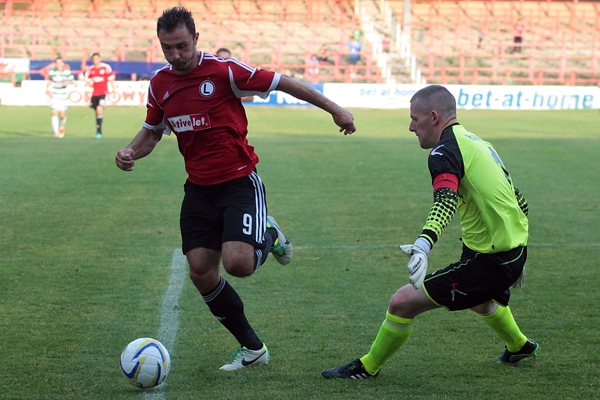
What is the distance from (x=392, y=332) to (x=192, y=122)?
1.69 m

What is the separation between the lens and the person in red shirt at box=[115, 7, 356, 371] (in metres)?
4.78

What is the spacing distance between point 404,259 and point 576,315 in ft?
7.35

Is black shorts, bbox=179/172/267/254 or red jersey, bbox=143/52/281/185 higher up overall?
red jersey, bbox=143/52/281/185

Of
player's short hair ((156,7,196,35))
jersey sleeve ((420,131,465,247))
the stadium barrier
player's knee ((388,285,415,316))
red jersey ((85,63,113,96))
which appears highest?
player's short hair ((156,7,196,35))

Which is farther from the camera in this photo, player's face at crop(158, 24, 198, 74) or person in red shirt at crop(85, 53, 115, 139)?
person in red shirt at crop(85, 53, 115, 139)

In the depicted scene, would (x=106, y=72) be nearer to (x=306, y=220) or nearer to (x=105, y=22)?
(x=306, y=220)

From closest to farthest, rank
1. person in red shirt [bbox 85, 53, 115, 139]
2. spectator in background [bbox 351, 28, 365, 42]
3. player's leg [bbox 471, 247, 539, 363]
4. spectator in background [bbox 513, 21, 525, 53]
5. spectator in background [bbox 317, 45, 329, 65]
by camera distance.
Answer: player's leg [bbox 471, 247, 539, 363], person in red shirt [bbox 85, 53, 115, 139], spectator in background [bbox 317, 45, 329, 65], spectator in background [bbox 351, 28, 365, 42], spectator in background [bbox 513, 21, 525, 53]

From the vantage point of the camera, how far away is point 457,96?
33.7m

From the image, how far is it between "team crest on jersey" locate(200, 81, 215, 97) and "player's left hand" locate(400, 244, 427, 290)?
1741 mm

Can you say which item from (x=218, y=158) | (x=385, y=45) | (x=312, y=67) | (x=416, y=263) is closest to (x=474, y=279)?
(x=416, y=263)

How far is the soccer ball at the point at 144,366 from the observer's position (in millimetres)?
4391

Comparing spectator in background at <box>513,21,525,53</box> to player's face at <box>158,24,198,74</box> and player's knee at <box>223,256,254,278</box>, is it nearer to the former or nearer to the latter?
player's face at <box>158,24,198,74</box>

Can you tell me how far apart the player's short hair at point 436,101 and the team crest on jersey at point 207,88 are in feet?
4.05

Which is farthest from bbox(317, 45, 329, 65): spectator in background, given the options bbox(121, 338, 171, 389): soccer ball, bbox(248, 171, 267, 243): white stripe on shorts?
bbox(121, 338, 171, 389): soccer ball
